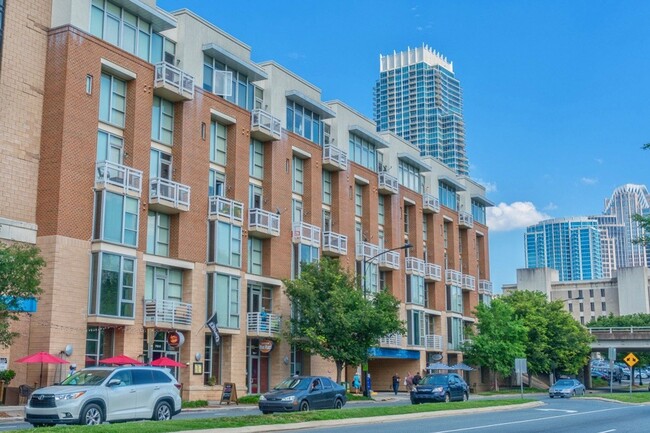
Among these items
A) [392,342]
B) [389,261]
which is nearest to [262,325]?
[392,342]

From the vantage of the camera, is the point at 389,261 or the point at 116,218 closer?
the point at 116,218

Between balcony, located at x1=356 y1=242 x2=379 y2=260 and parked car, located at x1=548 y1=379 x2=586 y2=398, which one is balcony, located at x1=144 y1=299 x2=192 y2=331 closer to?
balcony, located at x1=356 y1=242 x2=379 y2=260

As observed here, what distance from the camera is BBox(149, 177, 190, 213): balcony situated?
4138 centimetres

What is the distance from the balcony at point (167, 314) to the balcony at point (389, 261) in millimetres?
23060

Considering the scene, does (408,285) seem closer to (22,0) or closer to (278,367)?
(278,367)

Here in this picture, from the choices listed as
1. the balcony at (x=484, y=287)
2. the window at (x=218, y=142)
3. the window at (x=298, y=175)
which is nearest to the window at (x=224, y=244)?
the window at (x=218, y=142)

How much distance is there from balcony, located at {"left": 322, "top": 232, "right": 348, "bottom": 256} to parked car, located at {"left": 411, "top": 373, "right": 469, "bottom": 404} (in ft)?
56.3

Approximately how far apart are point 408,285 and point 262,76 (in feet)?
80.0

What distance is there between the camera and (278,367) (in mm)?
49656

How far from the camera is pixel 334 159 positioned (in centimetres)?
5756

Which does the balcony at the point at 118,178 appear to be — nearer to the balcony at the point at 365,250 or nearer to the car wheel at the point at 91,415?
the car wheel at the point at 91,415

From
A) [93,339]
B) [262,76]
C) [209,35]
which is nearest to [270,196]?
[262,76]

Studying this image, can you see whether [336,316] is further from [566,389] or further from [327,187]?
[566,389]

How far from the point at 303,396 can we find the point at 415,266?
127 feet
